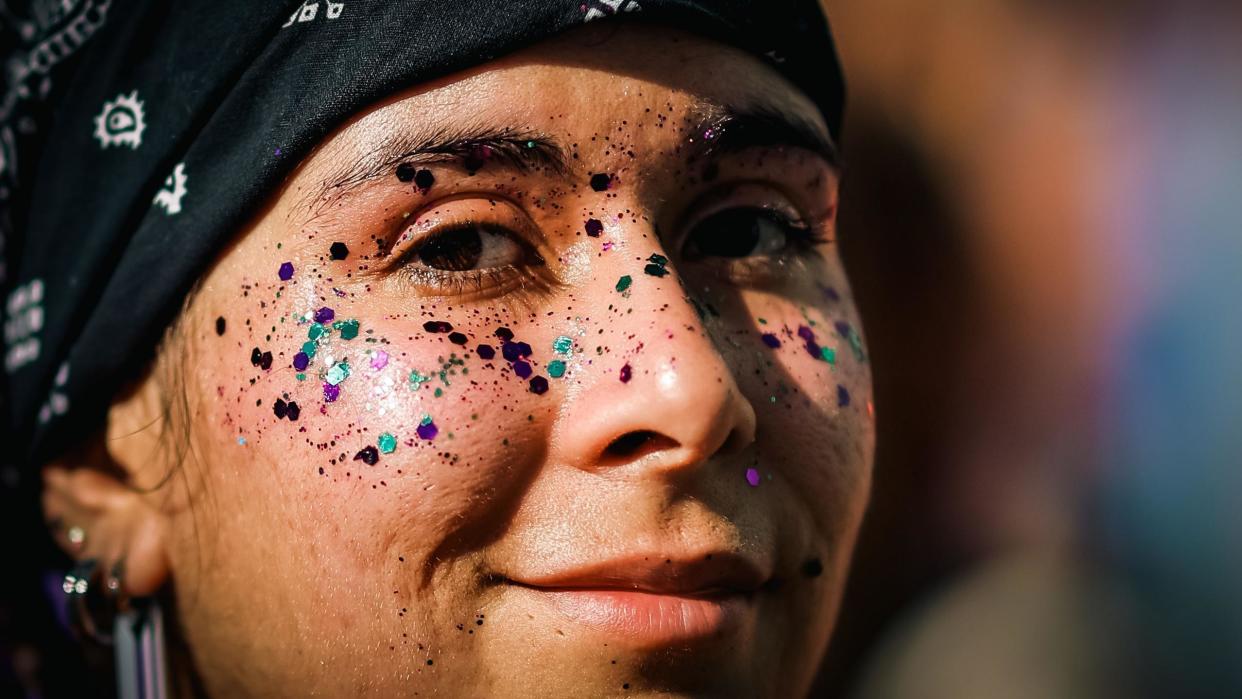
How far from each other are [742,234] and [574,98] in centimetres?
36

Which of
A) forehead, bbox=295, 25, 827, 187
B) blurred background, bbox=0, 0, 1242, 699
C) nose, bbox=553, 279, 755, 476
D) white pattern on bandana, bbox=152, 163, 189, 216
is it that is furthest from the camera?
blurred background, bbox=0, 0, 1242, 699

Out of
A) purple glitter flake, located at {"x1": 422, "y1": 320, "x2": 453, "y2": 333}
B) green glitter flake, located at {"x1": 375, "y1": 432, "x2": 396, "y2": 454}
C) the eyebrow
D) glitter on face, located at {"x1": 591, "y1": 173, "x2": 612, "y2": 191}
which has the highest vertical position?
the eyebrow

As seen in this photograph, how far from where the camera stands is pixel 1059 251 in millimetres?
3619

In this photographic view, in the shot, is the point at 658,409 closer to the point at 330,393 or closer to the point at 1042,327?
the point at 330,393

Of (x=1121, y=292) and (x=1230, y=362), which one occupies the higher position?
(x=1121, y=292)

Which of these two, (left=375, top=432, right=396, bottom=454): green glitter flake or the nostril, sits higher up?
(left=375, top=432, right=396, bottom=454): green glitter flake

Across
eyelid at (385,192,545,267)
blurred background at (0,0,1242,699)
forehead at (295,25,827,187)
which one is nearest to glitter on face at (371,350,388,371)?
eyelid at (385,192,545,267)

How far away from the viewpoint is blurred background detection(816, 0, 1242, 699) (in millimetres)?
3359

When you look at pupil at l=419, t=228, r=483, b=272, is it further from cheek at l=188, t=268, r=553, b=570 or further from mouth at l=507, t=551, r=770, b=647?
mouth at l=507, t=551, r=770, b=647

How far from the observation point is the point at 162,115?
1.54 meters

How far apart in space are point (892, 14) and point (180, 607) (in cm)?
262

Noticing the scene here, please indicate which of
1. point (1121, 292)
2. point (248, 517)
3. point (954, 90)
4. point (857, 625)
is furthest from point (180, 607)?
point (1121, 292)

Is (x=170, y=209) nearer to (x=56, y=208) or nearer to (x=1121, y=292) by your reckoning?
(x=56, y=208)

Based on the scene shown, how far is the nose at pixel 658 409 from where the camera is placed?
4.15ft
